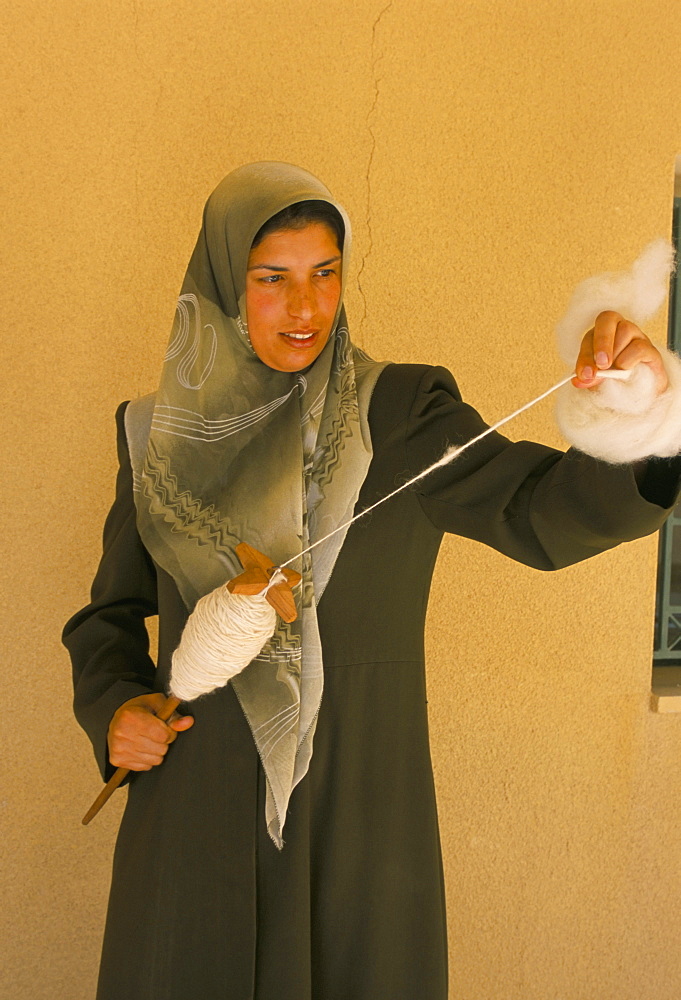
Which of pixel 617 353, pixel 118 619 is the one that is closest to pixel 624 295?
pixel 617 353

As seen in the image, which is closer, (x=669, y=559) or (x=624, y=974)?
(x=624, y=974)

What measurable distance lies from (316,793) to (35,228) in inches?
46.1

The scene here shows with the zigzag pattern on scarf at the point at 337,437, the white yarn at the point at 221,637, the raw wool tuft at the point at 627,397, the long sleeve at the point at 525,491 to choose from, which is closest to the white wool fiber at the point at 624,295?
the raw wool tuft at the point at 627,397

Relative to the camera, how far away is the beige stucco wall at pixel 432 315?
1710mm

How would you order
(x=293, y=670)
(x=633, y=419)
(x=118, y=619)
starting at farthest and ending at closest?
(x=118, y=619) < (x=293, y=670) < (x=633, y=419)

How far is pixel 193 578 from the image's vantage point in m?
1.13

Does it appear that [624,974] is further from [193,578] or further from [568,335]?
[568,335]

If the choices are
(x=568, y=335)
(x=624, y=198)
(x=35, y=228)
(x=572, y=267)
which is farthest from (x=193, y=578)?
(x=624, y=198)

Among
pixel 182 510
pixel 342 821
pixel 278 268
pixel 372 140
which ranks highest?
pixel 372 140

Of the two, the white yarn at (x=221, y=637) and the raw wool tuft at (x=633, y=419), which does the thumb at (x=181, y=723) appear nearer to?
the white yarn at (x=221, y=637)

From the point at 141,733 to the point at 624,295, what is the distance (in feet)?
2.43

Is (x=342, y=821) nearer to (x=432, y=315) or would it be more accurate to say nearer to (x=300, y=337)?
(x=300, y=337)

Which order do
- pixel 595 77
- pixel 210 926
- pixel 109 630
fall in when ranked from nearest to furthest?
pixel 210 926 < pixel 109 630 < pixel 595 77

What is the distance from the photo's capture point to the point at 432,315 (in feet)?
5.94
